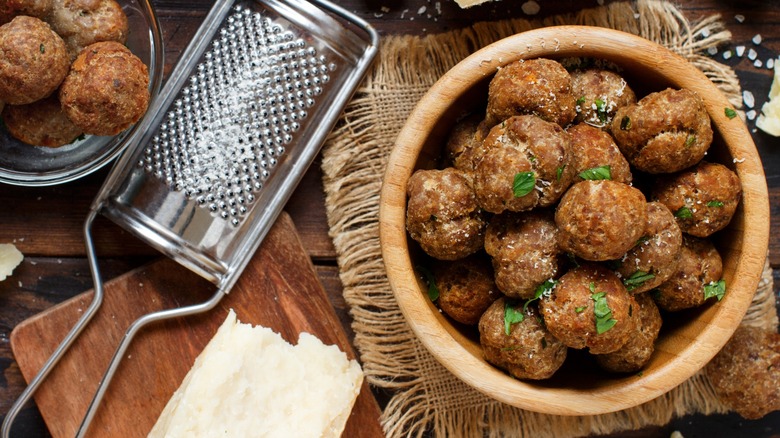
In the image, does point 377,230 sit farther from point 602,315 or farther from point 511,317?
point 602,315

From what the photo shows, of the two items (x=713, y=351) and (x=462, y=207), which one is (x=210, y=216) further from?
(x=713, y=351)

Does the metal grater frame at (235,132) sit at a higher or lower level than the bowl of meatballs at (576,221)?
lower

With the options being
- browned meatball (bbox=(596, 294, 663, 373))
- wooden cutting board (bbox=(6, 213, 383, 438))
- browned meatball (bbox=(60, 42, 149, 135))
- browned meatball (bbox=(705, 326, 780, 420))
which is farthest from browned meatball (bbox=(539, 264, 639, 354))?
browned meatball (bbox=(60, 42, 149, 135))

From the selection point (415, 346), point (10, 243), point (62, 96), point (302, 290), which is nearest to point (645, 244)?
point (415, 346)

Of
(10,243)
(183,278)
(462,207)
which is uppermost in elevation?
(462,207)

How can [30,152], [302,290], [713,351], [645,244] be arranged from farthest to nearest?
1. [302,290]
2. [30,152]
3. [713,351]
4. [645,244]

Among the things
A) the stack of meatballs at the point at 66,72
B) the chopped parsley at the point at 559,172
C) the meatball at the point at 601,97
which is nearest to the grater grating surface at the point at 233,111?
the stack of meatballs at the point at 66,72

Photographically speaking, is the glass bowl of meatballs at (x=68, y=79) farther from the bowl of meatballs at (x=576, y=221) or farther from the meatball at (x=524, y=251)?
the meatball at (x=524, y=251)
